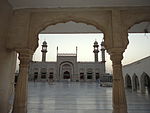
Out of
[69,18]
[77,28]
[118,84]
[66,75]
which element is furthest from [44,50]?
[118,84]

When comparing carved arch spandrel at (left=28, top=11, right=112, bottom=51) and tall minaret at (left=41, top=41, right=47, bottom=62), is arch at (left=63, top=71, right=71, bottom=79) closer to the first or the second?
tall minaret at (left=41, top=41, right=47, bottom=62)

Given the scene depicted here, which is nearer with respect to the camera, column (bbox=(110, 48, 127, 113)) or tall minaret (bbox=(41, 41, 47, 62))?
column (bbox=(110, 48, 127, 113))

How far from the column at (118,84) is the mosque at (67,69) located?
30.2m

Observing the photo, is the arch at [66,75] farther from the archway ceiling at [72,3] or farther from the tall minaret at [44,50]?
the archway ceiling at [72,3]

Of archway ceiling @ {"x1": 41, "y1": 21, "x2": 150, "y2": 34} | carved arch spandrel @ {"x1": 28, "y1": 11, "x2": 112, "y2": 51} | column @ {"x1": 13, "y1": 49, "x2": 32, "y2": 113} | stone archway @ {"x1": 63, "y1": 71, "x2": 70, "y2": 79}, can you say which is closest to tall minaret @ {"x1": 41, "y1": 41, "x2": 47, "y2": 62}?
stone archway @ {"x1": 63, "y1": 71, "x2": 70, "y2": 79}

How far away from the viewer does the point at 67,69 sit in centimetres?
3391

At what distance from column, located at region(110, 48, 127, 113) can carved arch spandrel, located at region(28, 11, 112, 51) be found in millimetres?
563

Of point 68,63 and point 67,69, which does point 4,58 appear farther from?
point 68,63

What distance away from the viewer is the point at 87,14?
12.3 ft

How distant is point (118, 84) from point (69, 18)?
6.66ft

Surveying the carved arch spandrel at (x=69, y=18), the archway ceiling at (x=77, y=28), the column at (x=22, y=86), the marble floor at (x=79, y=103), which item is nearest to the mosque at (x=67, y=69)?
the marble floor at (x=79, y=103)

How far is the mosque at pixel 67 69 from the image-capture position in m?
33.6

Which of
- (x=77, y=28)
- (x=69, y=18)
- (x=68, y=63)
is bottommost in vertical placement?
(x=69, y=18)

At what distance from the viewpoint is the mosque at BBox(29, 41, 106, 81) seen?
110ft
